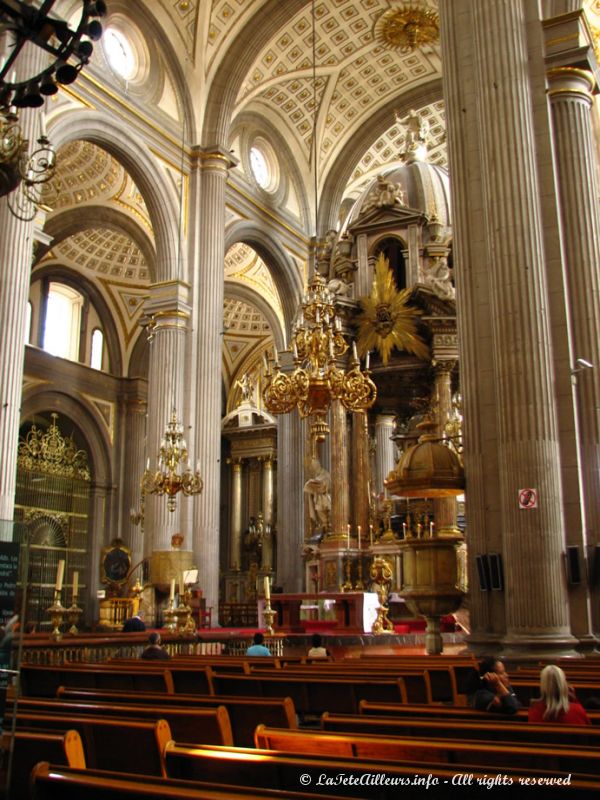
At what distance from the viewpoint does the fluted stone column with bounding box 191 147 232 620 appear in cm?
1783

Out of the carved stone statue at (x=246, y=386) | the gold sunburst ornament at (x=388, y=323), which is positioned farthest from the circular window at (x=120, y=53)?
the carved stone statue at (x=246, y=386)

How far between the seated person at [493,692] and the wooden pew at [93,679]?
1946 mm

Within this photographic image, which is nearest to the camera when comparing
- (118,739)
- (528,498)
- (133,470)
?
(118,739)

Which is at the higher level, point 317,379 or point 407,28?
point 407,28

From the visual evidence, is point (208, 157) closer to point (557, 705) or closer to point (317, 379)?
point (317, 379)

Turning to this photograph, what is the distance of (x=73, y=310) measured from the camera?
25641 millimetres

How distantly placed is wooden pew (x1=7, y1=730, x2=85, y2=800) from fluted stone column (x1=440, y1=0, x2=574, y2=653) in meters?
6.05

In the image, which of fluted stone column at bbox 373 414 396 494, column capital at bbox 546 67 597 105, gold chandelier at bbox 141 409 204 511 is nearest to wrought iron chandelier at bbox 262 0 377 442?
gold chandelier at bbox 141 409 204 511

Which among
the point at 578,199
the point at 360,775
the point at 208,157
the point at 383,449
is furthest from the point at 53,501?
the point at 360,775

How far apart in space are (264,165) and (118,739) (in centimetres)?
2228

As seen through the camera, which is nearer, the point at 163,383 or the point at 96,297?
the point at 163,383

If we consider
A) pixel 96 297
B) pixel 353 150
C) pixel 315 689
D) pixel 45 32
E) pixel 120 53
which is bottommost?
pixel 315 689

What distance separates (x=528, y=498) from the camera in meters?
8.13

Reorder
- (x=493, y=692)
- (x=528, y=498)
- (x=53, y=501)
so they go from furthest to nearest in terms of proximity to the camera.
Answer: (x=53, y=501), (x=528, y=498), (x=493, y=692)
